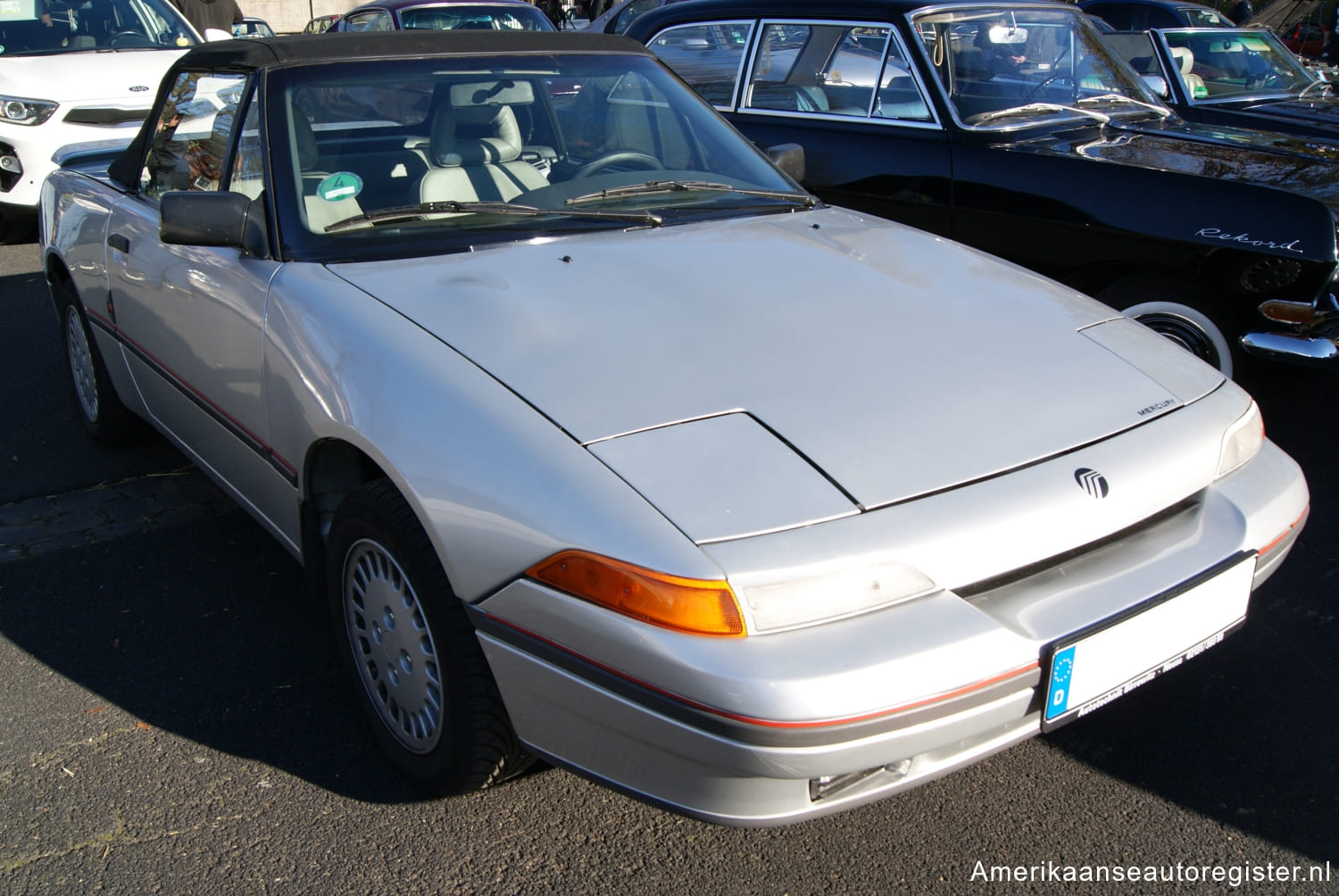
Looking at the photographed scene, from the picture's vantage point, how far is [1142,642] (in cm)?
206

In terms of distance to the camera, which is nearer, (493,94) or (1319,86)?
(493,94)

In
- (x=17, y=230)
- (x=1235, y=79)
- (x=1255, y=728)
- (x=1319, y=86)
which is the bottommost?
(x=17, y=230)

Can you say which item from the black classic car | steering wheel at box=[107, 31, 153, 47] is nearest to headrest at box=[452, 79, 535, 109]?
the black classic car

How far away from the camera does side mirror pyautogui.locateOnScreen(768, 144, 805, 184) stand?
3711mm

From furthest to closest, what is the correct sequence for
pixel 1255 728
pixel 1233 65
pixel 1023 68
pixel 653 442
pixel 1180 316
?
pixel 1233 65 → pixel 1023 68 → pixel 1180 316 → pixel 1255 728 → pixel 653 442

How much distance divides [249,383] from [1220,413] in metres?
2.21

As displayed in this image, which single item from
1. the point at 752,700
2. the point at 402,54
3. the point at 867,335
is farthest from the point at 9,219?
the point at 752,700

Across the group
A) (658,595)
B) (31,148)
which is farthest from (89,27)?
(658,595)

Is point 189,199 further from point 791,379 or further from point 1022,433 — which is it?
point 1022,433

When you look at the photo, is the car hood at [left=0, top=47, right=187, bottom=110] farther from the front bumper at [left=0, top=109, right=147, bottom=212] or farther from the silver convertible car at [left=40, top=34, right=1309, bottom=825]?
the silver convertible car at [left=40, top=34, right=1309, bottom=825]

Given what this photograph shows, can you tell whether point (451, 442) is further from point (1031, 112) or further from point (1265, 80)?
point (1265, 80)

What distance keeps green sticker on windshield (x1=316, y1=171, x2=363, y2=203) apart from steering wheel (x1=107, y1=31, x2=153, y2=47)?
6.46 meters

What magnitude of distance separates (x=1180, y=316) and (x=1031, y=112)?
1182 mm

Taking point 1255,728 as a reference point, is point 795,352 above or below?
above
